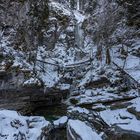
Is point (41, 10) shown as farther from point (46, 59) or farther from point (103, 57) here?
point (103, 57)

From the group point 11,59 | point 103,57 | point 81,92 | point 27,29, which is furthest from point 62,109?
point 27,29

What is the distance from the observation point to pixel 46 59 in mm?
13602

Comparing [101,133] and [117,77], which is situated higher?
[117,77]

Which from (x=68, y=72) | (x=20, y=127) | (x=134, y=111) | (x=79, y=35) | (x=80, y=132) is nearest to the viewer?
(x=80, y=132)

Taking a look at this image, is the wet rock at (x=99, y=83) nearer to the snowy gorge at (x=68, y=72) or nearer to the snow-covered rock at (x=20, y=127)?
the snowy gorge at (x=68, y=72)

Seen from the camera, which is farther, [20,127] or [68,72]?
[68,72]

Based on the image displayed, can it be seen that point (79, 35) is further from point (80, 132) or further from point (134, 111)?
point (80, 132)

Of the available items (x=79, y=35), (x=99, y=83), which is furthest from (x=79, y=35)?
(x=99, y=83)

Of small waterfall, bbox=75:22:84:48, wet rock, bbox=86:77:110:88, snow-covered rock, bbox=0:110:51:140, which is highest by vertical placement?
small waterfall, bbox=75:22:84:48

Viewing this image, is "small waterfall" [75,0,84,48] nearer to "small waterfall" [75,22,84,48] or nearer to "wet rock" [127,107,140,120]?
"small waterfall" [75,22,84,48]

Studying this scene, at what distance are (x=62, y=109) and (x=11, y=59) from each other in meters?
3.49

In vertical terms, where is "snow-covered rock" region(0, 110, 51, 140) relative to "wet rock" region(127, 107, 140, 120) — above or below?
below

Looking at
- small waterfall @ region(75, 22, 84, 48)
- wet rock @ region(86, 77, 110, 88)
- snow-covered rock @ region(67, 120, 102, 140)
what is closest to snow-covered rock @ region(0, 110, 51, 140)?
snow-covered rock @ region(67, 120, 102, 140)

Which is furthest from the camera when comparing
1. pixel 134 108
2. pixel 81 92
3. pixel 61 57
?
pixel 61 57
